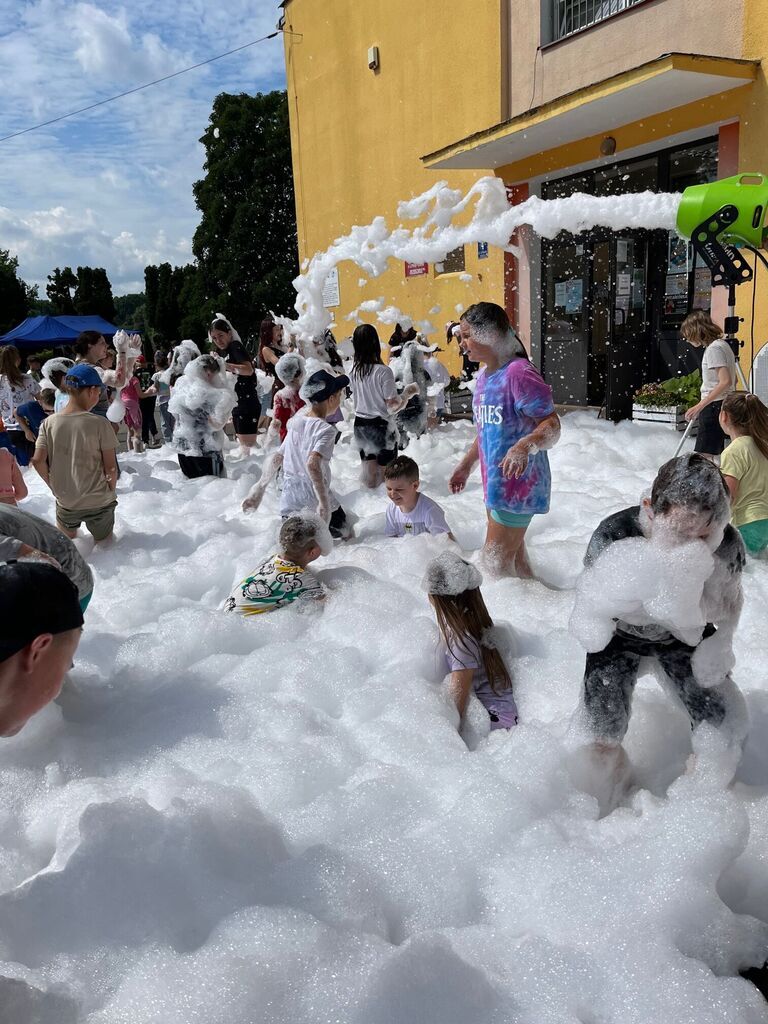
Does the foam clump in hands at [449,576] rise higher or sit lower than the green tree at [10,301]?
lower

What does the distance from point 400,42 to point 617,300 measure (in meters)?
6.43

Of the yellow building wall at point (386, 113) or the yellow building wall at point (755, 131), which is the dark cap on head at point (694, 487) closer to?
the yellow building wall at point (755, 131)

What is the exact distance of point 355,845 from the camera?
2.51 metres

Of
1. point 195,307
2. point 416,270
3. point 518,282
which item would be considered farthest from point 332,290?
point 195,307

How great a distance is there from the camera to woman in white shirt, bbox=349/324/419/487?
6785 mm

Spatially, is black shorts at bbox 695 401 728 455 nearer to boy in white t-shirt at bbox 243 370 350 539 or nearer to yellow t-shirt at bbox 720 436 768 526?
yellow t-shirt at bbox 720 436 768 526

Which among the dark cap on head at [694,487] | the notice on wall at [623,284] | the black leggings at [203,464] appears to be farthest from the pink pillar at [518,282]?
the dark cap on head at [694,487]

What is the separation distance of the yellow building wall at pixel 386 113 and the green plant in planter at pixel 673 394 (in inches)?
149

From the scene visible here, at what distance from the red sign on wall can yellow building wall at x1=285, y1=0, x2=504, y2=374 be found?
104 mm

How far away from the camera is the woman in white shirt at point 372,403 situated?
6.79 metres

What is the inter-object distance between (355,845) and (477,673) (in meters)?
1.07

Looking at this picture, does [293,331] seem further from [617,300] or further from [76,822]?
[76,822]

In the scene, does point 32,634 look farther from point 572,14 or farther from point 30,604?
point 572,14

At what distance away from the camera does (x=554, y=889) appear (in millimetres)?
2271
